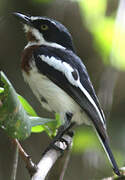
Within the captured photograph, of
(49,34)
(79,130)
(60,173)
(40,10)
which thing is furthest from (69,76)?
(40,10)

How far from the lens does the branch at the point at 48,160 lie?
139 cm

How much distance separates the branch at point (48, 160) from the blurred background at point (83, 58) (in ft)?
2.41

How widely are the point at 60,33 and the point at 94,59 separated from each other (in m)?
1.43

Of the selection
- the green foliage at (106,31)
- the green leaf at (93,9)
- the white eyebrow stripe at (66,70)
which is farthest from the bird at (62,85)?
the green leaf at (93,9)

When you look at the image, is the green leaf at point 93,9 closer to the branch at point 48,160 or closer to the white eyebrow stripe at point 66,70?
the white eyebrow stripe at point 66,70

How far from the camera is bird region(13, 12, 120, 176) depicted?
2.36 metres

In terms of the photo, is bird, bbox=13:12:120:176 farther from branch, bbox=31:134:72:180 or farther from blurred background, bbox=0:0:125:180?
blurred background, bbox=0:0:125:180

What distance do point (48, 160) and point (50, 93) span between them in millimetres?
803

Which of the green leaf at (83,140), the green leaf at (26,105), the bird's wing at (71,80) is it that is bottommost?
the green leaf at (83,140)

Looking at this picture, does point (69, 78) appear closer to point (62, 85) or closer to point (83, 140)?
point (62, 85)

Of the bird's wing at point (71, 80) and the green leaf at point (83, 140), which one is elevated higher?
the bird's wing at point (71, 80)

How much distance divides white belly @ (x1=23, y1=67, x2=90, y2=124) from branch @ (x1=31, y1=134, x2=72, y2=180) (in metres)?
0.18

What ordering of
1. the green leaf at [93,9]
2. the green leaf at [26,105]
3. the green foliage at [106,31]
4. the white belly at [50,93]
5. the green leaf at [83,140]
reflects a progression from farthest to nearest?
the green leaf at [83,140]
the green leaf at [93,9]
the green foliage at [106,31]
the white belly at [50,93]
the green leaf at [26,105]

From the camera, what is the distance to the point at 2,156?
3.50 metres
